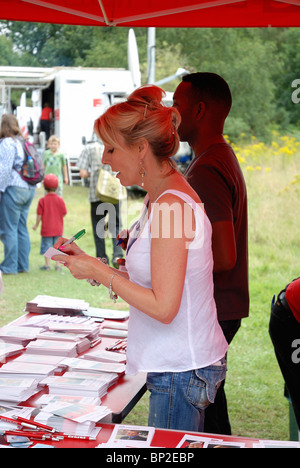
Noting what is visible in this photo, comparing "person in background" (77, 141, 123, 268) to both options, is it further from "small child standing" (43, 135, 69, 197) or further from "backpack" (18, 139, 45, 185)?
"small child standing" (43, 135, 69, 197)

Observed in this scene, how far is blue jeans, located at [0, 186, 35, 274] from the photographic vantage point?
291 inches

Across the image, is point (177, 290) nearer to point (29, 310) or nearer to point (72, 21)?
point (29, 310)

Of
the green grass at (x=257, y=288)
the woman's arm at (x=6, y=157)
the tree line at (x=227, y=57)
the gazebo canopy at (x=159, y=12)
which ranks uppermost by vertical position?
the tree line at (x=227, y=57)

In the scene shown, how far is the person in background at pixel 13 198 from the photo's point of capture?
707cm

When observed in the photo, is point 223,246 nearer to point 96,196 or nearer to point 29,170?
point 29,170

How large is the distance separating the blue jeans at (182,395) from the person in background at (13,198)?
5.55 m

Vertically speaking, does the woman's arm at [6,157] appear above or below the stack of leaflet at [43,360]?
above

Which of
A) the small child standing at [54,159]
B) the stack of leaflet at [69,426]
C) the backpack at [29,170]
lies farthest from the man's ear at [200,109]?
the small child standing at [54,159]

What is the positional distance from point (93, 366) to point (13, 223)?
5.29 m

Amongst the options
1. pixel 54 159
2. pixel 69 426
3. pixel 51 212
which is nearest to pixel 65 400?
pixel 69 426

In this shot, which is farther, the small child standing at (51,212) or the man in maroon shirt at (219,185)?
the small child standing at (51,212)

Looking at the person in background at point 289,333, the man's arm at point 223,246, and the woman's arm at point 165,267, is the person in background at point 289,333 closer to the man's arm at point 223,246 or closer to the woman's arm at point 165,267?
the man's arm at point 223,246

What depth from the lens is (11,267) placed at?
306 inches

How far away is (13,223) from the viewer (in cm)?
747
